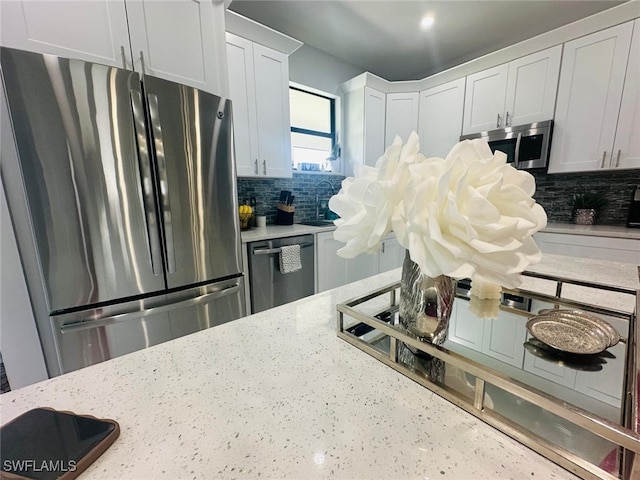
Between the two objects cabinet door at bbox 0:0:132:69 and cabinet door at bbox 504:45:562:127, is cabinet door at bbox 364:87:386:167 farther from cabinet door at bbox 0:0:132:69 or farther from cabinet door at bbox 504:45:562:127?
cabinet door at bbox 0:0:132:69

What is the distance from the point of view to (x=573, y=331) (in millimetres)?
560

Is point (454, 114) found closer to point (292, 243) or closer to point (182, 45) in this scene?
point (292, 243)

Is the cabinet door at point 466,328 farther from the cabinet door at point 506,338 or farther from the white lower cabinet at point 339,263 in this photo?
the white lower cabinet at point 339,263

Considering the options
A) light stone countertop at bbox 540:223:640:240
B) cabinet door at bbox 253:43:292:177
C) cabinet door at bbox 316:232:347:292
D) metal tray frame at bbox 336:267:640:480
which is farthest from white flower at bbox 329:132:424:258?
light stone countertop at bbox 540:223:640:240

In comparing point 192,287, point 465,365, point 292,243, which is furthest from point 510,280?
point 292,243

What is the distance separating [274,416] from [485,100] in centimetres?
342

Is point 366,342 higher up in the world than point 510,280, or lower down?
lower down

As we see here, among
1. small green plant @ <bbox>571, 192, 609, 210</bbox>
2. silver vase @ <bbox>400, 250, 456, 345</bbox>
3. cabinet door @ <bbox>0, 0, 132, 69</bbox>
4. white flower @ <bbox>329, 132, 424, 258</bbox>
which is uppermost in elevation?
cabinet door @ <bbox>0, 0, 132, 69</bbox>

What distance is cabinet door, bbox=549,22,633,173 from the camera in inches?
80.9

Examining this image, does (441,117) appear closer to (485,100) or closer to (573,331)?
(485,100)

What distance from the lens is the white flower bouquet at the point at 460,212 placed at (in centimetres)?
35

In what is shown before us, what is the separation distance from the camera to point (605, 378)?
1.51ft

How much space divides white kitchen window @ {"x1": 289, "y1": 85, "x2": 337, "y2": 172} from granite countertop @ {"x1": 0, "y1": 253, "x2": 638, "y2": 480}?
2.60m

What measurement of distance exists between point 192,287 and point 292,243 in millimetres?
842
